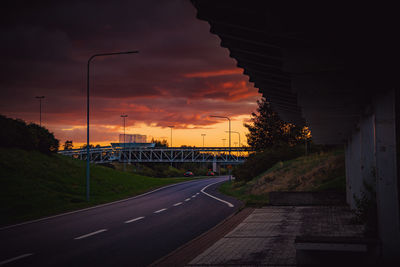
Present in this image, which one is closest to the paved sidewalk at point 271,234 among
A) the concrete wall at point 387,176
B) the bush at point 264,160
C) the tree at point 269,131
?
the concrete wall at point 387,176

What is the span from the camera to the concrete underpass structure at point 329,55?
484 centimetres

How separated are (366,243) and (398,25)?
4140 millimetres

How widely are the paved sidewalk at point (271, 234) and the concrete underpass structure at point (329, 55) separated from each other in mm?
2296

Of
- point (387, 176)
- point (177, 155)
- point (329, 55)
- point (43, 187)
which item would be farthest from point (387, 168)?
point (177, 155)

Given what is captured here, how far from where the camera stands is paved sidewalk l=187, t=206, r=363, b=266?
8258mm

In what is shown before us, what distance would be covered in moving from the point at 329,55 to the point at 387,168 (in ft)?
9.70

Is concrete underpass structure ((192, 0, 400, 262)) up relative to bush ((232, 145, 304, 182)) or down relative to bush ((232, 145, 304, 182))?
up

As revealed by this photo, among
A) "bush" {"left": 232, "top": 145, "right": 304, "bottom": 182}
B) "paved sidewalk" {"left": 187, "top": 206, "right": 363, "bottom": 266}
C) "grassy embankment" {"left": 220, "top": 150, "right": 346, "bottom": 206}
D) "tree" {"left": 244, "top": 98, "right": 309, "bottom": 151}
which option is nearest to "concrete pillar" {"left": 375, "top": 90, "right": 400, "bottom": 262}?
"paved sidewalk" {"left": 187, "top": 206, "right": 363, "bottom": 266}

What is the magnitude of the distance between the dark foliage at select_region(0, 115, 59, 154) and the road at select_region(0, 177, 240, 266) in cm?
2367

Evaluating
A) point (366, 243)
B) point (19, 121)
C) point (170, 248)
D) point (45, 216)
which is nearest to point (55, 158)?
point (19, 121)

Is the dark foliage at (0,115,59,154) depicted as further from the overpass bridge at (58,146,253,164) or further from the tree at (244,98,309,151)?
the overpass bridge at (58,146,253,164)

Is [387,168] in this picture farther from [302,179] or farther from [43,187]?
[43,187]

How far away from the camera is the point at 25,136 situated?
40.2 metres

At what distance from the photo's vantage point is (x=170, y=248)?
411 inches
